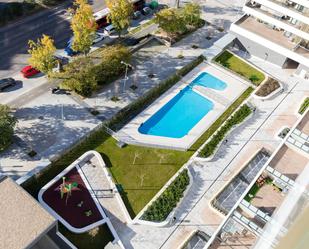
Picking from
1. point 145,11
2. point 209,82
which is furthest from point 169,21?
point 209,82

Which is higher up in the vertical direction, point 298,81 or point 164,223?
point 298,81

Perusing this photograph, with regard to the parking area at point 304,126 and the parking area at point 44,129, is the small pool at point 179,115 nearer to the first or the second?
the parking area at point 44,129

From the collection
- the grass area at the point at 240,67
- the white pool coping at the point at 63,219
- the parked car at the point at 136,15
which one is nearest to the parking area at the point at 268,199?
the white pool coping at the point at 63,219

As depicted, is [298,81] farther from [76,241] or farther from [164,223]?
[76,241]

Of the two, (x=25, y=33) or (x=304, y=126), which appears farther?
(x=25, y=33)

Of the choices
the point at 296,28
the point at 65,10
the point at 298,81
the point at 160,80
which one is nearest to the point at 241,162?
the point at 160,80

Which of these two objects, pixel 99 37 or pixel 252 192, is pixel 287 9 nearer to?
pixel 99 37

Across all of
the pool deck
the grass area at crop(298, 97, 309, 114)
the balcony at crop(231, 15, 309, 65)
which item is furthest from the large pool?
the grass area at crop(298, 97, 309, 114)
